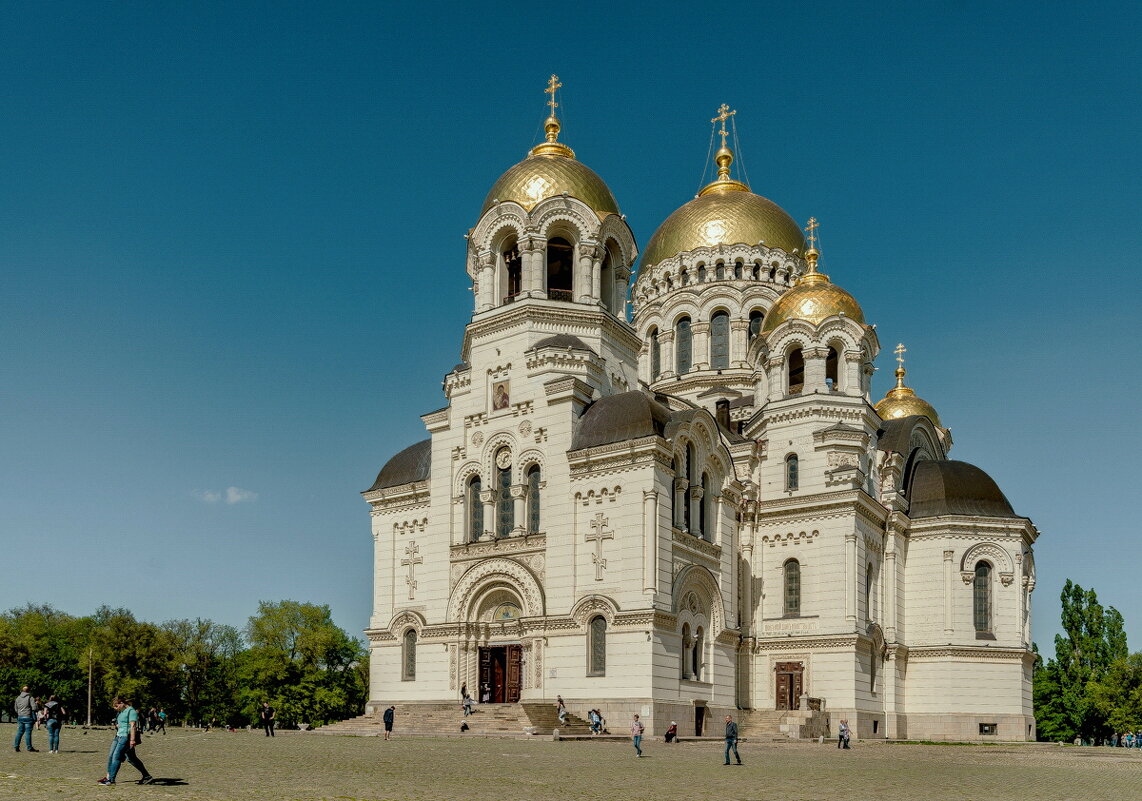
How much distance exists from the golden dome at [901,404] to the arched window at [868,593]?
547 inches

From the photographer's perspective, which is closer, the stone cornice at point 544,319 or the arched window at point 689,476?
the arched window at point 689,476

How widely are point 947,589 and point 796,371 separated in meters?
10.6

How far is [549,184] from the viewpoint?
40.3 metres

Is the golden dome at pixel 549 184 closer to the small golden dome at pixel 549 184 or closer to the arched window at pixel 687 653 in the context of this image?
the small golden dome at pixel 549 184

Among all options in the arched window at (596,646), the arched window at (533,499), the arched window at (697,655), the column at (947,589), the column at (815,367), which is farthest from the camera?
the column at (815,367)

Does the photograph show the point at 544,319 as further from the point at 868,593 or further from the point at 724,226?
the point at 724,226

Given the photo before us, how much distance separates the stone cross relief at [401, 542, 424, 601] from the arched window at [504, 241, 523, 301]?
9.32m

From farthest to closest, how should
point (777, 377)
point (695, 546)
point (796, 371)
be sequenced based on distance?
point (796, 371) → point (777, 377) → point (695, 546)

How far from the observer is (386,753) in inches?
951

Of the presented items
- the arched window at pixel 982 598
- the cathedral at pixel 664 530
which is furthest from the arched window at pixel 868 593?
the arched window at pixel 982 598

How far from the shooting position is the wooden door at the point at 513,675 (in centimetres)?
3678

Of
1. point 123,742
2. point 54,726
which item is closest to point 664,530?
point 54,726

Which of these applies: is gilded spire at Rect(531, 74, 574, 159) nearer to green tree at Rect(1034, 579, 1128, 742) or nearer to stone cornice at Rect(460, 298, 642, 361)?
stone cornice at Rect(460, 298, 642, 361)

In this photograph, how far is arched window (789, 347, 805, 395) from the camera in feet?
158
